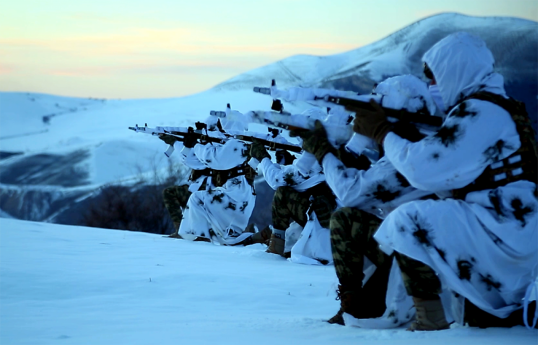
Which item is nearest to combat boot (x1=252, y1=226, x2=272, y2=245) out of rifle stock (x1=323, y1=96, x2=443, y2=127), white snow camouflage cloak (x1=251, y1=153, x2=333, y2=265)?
white snow camouflage cloak (x1=251, y1=153, x2=333, y2=265)

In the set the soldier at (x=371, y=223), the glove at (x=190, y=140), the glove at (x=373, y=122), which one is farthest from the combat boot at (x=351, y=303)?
the glove at (x=190, y=140)

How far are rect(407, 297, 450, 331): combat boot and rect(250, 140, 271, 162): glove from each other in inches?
221

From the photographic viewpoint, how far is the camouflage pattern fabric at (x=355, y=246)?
357 cm

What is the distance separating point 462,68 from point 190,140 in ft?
25.7

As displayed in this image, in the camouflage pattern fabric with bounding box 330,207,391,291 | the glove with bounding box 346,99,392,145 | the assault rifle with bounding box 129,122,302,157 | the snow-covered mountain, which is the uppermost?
the glove with bounding box 346,99,392,145

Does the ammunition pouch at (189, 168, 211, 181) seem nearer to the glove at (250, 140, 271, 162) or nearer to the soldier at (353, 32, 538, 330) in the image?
the glove at (250, 140, 271, 162)

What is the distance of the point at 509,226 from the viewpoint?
122 inches

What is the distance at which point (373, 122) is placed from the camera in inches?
138

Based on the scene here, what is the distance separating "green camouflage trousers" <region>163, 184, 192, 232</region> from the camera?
10766 millimetres

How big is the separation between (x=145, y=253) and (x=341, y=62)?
2669 cm

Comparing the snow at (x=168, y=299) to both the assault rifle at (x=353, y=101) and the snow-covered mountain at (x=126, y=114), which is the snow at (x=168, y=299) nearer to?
the assault rifle at (x=353, y=101)

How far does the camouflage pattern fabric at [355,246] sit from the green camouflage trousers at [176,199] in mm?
7262

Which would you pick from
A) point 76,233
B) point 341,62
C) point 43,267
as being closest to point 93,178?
point 341,62

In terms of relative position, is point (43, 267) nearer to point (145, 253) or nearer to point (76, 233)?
point (145, 253)
